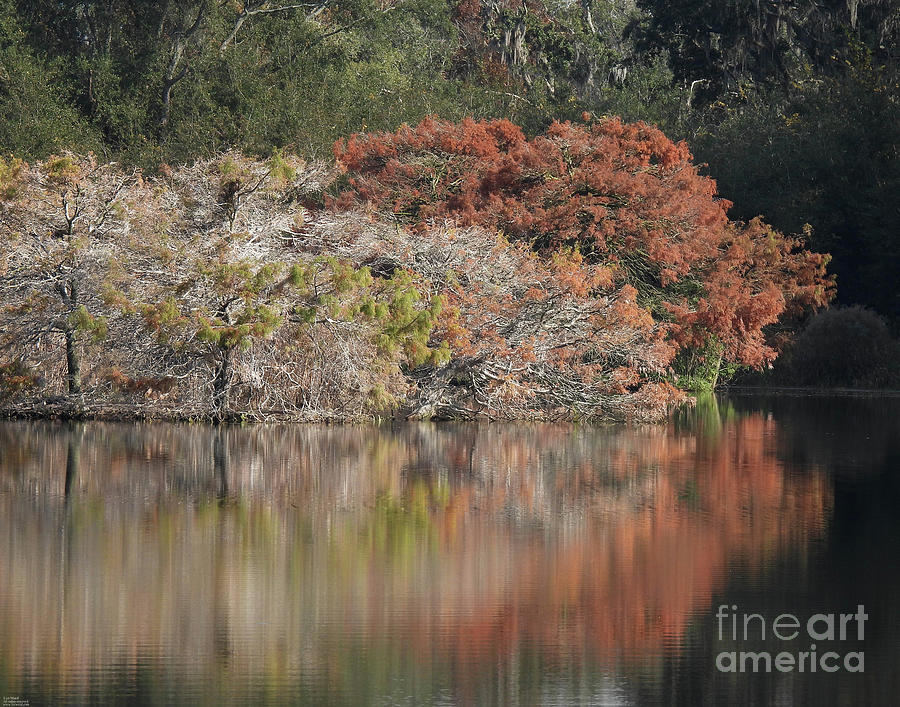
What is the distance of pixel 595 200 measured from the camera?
2809 cm

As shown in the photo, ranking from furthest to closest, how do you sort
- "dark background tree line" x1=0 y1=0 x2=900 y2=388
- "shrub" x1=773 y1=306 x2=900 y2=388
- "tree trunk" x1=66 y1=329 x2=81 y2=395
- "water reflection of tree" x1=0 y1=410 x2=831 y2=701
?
"dark background tree line" x1=0 y1=0 x2=900 y2=388
"shrub" x1=773 y1=306 x2=900 y2=388
"tree trunk" x1=66 y1=329 x2=81 y2=395
"water reflection of tree" x1=0 y1=410 x2=831 y2=701

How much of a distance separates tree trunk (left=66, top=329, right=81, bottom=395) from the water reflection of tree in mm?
3361

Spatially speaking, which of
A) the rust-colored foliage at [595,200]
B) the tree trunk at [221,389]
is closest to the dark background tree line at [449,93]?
the rust-colored foliage at [595,200]

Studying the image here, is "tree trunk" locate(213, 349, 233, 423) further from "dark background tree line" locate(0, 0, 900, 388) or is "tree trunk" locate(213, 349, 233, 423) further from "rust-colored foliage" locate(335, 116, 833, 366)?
"dark background tree line" locate(0, 0, 900, 388)

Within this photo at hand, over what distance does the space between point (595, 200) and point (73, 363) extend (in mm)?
11019

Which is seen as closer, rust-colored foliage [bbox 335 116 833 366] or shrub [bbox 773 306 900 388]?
rust-colored foliage [bbox 335 116 833 366]

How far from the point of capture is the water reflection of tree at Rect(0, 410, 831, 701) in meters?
8.09

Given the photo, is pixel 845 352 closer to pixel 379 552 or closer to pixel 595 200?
pixel 595 200

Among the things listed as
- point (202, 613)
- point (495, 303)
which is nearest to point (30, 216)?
point (495, 303)

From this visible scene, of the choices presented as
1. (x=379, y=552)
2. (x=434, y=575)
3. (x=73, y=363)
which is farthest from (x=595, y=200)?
(x=434, y=575)

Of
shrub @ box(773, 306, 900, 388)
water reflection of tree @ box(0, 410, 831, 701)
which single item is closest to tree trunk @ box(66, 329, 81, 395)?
water reflection of tree @ box(0, 410, 831, 701)

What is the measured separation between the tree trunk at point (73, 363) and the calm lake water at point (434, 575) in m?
4.24

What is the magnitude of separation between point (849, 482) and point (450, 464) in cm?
482

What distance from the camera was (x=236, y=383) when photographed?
22422mm
